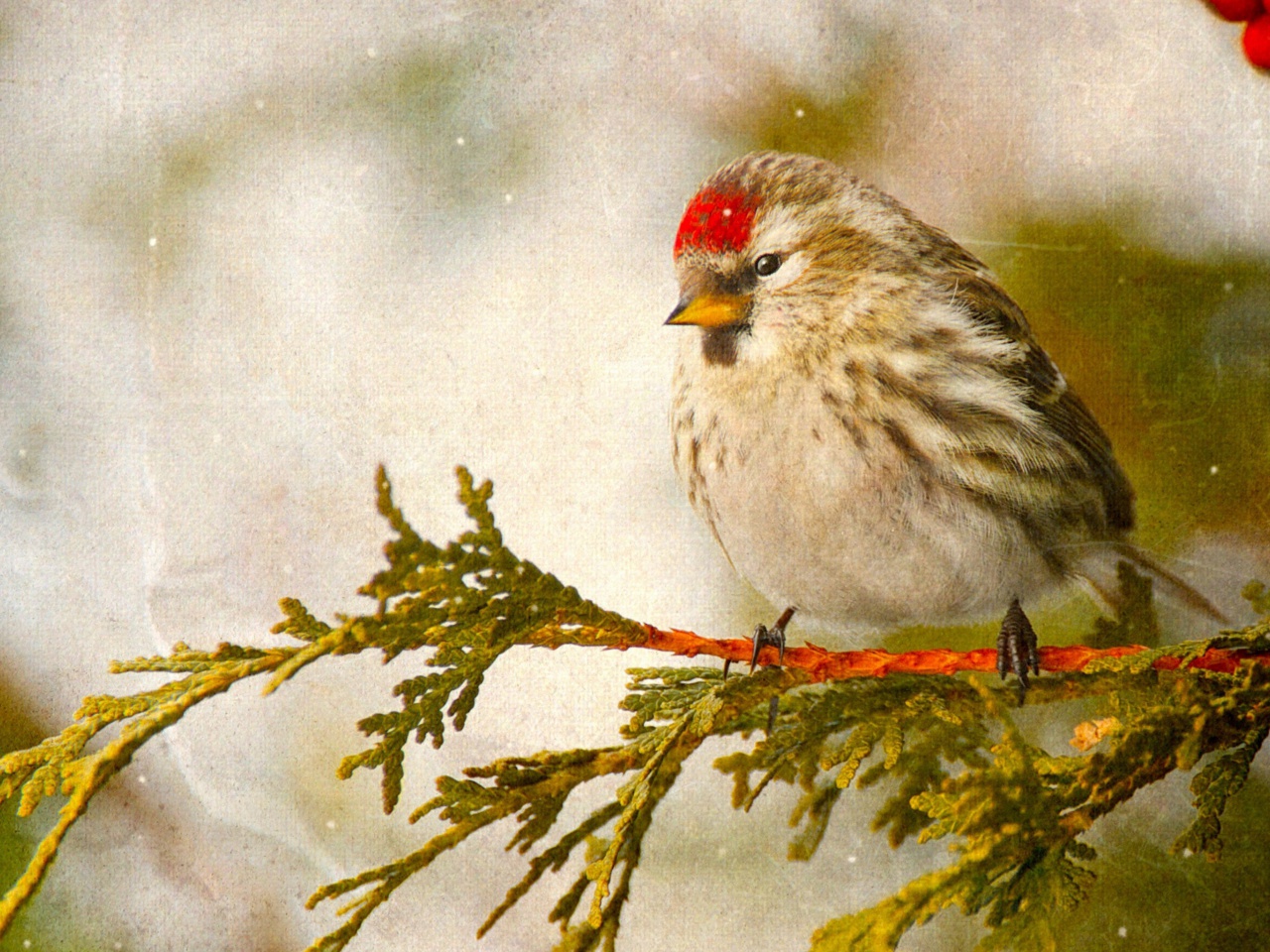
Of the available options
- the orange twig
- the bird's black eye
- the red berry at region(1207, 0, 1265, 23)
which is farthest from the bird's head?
the red berry at region(1207, 0, 1265, 23)

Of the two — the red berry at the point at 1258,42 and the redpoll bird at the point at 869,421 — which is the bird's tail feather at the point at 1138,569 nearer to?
the redpoll bird at the point at 869,421

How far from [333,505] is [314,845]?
1.14ft

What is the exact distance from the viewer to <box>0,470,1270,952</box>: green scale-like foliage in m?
0.65

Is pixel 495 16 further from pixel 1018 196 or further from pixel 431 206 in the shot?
pixel 1018 196

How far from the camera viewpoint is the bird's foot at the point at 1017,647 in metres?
0.89

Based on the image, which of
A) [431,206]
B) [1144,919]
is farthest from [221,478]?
[1144,919]

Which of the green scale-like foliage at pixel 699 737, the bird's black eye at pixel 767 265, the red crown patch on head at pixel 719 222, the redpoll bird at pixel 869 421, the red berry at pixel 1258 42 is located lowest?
the green scale-like foliage at pixel 699 737

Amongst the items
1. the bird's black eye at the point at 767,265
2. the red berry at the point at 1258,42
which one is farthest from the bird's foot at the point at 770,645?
the red berry at the point at 1258,42

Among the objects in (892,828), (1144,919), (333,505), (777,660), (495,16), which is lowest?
(1144,919)

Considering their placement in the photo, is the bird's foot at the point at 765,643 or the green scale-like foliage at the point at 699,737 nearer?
the green scale-like foliage at the point at 699,737

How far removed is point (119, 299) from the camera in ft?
3.45

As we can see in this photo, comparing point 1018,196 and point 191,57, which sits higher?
point 191,57

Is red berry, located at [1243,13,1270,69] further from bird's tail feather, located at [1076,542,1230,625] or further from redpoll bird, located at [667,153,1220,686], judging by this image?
bird's tail feather, located at [1076,542,1230,625]

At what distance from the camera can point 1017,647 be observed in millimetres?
894
